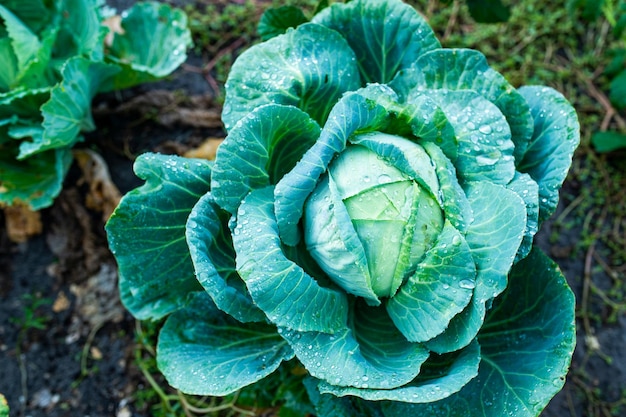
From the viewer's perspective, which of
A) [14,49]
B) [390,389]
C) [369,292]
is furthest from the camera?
[14,49]

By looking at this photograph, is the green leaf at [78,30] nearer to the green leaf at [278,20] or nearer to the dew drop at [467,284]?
the green leaf at [278,20]

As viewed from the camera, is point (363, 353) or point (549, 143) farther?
point (549, 143)

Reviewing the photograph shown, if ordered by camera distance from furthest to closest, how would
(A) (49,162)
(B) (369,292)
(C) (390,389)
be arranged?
1. (A) (49,162)
2. (B) (369,292)
3. (C) (390,389)

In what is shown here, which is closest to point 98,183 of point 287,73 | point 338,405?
point 287,73

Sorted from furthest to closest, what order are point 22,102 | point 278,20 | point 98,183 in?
point 98,183 < point 22,102 < point 278,20

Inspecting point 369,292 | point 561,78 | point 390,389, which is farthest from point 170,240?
point 561,78

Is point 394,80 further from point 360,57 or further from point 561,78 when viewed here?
point 561,78

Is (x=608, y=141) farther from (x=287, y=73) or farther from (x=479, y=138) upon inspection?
(x=287, y=73)
